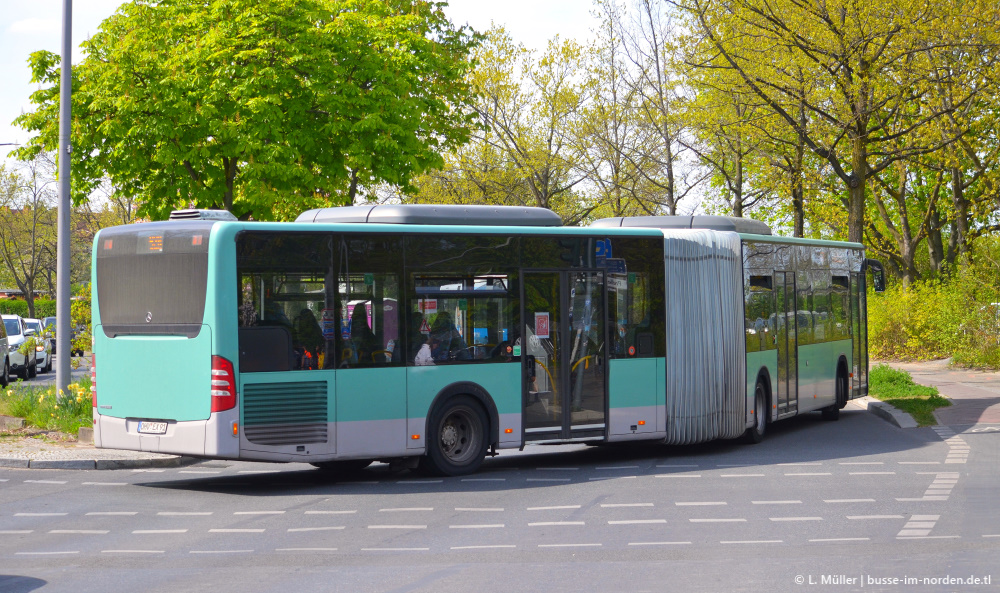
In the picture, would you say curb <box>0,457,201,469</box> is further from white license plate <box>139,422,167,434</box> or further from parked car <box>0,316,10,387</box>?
parked car <box>0,316,10,387</box>

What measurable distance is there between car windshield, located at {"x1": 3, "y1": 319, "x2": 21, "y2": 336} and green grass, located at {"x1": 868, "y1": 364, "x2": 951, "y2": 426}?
25.5 meters

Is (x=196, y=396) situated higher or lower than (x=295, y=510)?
higher

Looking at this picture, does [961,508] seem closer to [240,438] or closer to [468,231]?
[468,231]

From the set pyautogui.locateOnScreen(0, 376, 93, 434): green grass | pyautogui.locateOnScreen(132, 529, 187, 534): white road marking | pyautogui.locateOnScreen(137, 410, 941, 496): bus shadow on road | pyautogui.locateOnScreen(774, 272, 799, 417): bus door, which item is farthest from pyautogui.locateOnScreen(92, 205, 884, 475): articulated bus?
pyautogui.locateOnScreen(0, 376, 93, 434): green grass

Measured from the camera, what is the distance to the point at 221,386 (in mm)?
11148

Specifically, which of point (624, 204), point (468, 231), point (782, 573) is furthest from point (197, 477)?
point (624, 204)

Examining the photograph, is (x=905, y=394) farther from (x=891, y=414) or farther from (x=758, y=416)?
(x=758, y=416)

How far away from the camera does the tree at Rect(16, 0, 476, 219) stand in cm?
2395

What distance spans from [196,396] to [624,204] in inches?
1312

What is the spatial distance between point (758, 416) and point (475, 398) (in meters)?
5.55

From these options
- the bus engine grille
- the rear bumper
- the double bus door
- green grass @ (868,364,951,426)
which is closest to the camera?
the rear bumper

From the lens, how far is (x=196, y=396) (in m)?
11.3

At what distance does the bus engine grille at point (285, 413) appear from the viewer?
37.2ft

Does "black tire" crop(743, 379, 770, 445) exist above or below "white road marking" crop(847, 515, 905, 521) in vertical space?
above
